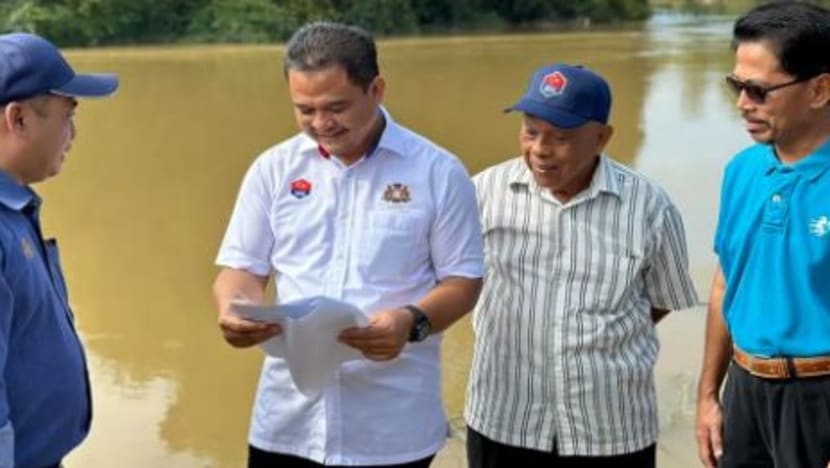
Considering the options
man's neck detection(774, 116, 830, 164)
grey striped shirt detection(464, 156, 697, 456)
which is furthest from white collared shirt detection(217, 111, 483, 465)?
man's neck detection(774, 116, 830, 164)

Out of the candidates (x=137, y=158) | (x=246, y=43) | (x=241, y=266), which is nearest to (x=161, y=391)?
(x=241, y=266)

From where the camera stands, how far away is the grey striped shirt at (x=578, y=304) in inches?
105

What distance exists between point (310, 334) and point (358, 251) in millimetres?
259

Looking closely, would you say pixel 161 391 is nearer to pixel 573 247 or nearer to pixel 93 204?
pixel 573 247

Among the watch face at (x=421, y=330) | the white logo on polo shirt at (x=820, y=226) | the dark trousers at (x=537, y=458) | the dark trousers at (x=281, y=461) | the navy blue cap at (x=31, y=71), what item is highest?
the navy blue cap at (x=31, y=71)

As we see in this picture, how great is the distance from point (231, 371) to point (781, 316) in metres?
3.92

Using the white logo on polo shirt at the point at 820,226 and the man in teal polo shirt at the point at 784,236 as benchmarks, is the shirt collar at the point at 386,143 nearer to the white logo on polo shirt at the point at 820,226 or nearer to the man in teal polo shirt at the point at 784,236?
the man in teal polo shirt at the point at 784,236

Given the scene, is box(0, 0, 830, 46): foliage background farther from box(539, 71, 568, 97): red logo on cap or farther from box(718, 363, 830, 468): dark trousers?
box(718, 363, 830, 468): dark trousers

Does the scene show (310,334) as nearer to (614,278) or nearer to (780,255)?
(614,278)

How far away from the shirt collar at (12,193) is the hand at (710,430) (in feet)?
5.36

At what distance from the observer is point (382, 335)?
2.24m

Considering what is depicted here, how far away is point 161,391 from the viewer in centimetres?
562

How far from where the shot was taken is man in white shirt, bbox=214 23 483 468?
7.84 feet

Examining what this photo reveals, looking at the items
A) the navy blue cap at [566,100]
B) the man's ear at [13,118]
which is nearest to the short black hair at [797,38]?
the navy blue cap at [566,100]
